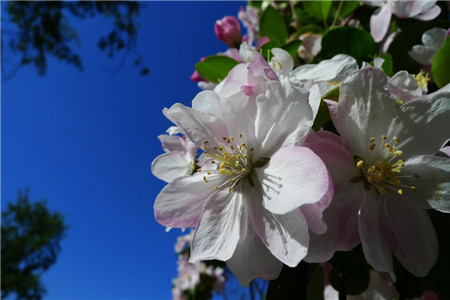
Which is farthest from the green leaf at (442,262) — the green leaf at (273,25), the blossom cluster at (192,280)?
the blossom cluster at (192,280)

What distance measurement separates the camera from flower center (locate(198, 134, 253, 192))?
16.6 inches

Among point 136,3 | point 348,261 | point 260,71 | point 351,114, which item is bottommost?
point 348,261

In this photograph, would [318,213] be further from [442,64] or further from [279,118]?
[442,64]

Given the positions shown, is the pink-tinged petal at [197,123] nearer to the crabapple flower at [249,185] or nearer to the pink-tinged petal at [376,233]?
the crabapple flower at [249,185]

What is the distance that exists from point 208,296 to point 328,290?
2.30m

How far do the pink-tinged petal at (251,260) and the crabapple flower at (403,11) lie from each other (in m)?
0.50

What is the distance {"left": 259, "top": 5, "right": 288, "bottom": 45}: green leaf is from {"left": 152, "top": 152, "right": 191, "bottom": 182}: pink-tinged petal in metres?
0.48

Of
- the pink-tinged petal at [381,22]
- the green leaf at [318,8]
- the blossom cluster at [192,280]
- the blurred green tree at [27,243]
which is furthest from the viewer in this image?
the blurred green tree at [27,243]

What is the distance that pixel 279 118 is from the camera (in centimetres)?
39

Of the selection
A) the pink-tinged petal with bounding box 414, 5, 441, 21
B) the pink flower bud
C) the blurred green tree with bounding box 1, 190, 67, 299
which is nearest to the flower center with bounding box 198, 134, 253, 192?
the pink-tinged petal with bounding box 414, 5, 441, 21

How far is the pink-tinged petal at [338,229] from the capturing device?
0.35m

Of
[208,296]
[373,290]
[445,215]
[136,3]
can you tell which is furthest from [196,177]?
[136,3]

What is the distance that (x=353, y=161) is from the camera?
39cm

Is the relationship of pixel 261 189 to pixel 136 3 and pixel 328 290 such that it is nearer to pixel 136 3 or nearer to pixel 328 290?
pixel 328 290
